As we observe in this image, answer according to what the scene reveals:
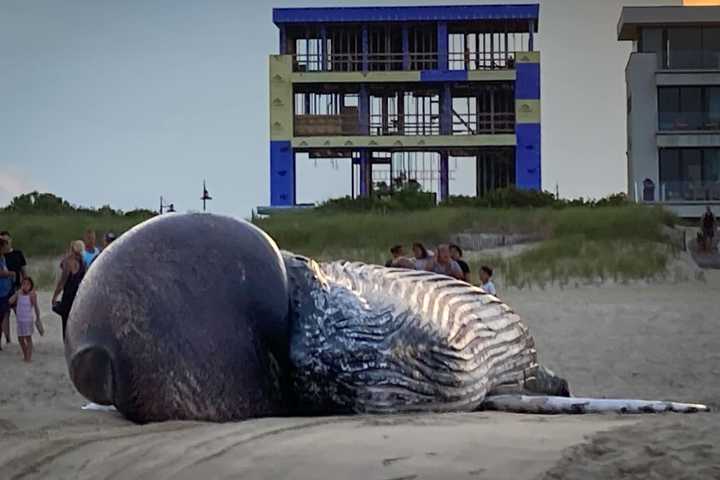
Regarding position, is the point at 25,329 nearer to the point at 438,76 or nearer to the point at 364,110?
the point at 364,110

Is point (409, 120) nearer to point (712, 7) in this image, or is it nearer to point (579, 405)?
point (712, 7)

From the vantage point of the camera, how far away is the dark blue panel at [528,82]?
44.8m

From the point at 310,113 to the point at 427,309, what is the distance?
41.6 m

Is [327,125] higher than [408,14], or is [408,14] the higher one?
[408,14]

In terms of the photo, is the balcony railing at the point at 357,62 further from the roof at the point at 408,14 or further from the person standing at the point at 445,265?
the person standing at the point at 445,265

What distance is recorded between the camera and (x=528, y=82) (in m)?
44.9

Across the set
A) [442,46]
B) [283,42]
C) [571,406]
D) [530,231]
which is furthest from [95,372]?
[283,42]

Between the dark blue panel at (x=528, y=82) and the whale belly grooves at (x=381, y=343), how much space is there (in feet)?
132

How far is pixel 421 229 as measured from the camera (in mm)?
28656

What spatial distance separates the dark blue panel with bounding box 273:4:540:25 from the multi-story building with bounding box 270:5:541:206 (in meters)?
0.04

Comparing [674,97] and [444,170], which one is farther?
[444,170]

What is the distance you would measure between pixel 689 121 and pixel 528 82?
680 centimetres

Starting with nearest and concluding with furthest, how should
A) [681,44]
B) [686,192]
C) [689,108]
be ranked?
1. [686,192]
2. [689,108]
3. [681,44]

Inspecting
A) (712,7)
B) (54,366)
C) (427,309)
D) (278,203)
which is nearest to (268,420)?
(427,309)
